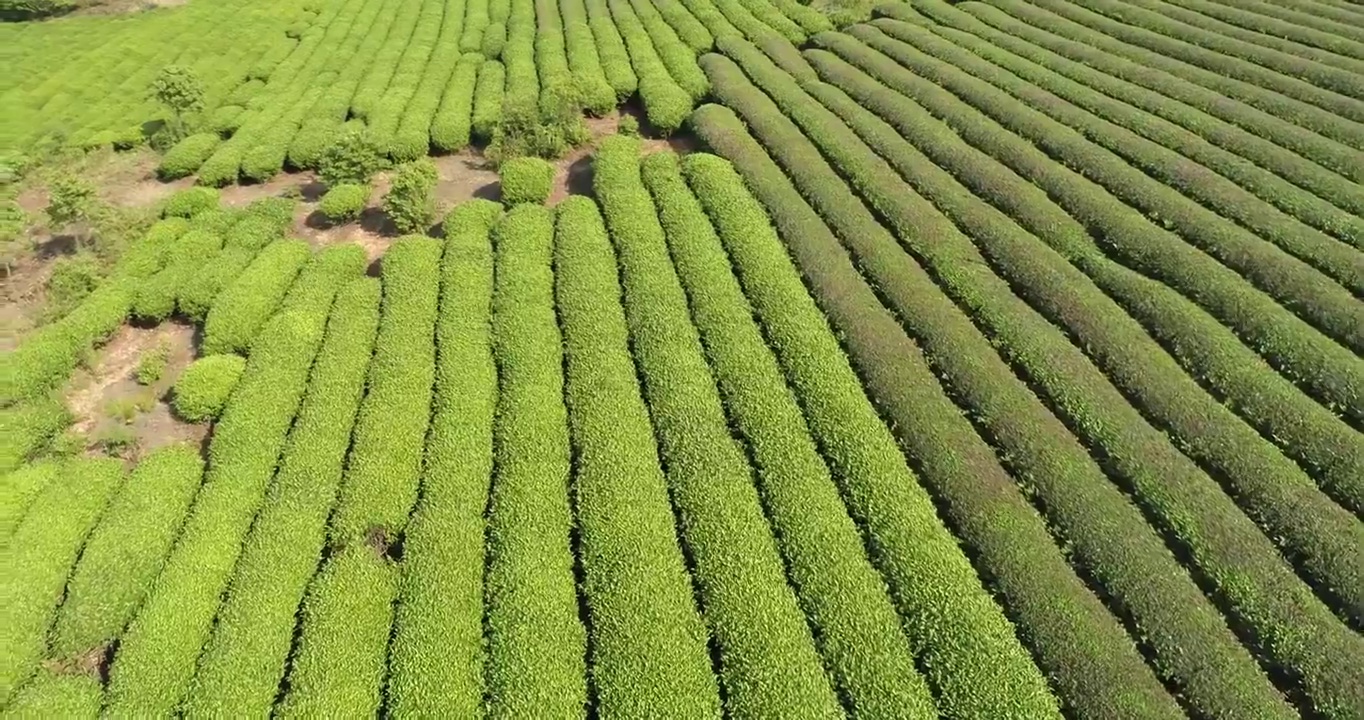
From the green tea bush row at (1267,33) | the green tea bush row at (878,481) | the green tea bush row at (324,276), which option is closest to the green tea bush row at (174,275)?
the green tea bush row at (324,276)

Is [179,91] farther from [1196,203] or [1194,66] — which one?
[1194,66]

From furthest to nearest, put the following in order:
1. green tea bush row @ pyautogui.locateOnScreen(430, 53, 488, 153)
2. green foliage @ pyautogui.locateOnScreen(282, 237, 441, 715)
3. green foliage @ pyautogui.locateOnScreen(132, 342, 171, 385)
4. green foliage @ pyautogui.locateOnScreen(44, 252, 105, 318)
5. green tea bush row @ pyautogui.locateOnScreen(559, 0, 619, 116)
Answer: green tea bush row @ pyautogui.locateOnScreen(559, 0, 619, 116) → green tea bush row @ pyautogui.locateOnScreen(430, 53, 488, 153) → green foliage @ pyautogui.locateOnScreen(44, 252, 105, 318) → green foliage @ pyautogui.locateOnScreen(132, 342, 171, 385) → green foliage @ pyautogui.locateOnScreen(282, 237, 441, 715)

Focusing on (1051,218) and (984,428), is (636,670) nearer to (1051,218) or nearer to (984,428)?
(984,428)

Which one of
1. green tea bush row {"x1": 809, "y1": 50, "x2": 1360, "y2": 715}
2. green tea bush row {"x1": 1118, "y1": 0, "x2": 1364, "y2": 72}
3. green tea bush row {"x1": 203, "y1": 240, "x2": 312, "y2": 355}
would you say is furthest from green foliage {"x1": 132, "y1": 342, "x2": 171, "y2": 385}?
green tea bush row {"x1": 1118, "y1": 0, "x2": 1364, "y2": 72}

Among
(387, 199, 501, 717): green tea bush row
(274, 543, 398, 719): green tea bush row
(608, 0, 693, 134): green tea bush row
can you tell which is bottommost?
(274, 543, 398, 719): green tea bush row

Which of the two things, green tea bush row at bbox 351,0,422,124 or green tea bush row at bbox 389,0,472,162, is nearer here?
green tea bush row at bbox 389,0,472,162

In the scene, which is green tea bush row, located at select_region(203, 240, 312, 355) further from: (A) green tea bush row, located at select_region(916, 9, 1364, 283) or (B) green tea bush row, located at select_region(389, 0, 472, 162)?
(A) green tea bush row, located at select_region(916, 9, 1364, 283)
